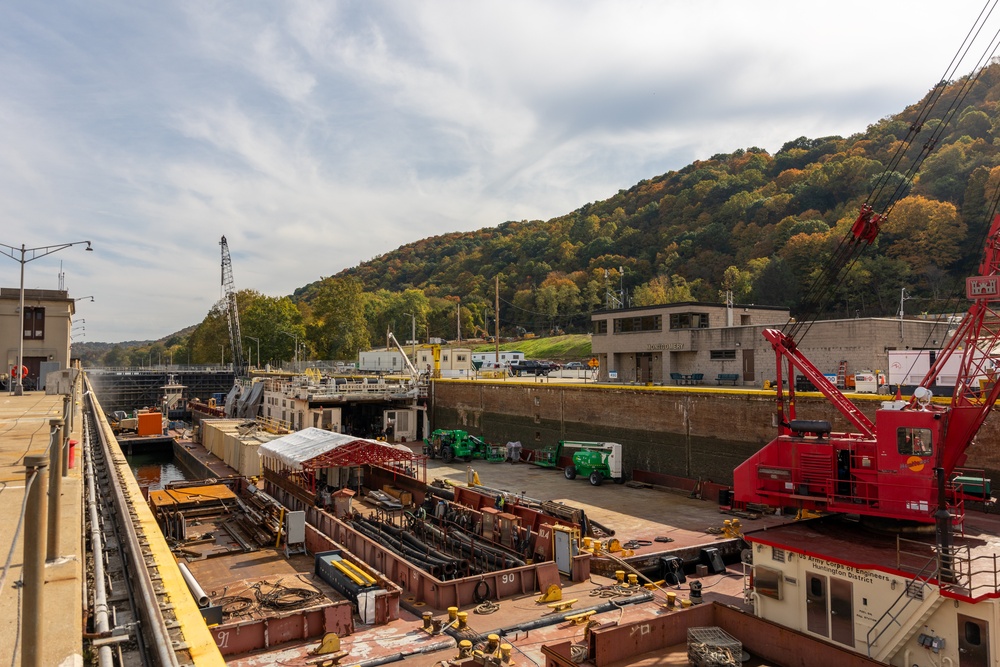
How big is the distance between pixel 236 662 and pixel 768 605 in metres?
11.2

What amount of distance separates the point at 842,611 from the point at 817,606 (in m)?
0.57

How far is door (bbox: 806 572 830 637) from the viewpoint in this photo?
13.2m

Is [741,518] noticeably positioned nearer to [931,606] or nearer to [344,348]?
[931,606]

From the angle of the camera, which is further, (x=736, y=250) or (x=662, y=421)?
(x=736, y=250)

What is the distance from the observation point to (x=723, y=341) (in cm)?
3984

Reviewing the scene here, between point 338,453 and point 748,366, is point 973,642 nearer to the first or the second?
point 338,453

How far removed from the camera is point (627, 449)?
33.9 m

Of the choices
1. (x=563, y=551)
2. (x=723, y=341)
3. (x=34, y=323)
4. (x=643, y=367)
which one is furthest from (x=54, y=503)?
A: (x=34, y=323)

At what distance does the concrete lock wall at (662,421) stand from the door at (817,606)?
1172cm

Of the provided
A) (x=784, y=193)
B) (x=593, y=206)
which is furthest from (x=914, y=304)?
(x=593, y=206)

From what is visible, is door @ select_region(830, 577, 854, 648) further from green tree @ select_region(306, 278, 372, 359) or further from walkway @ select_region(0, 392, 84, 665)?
green tree @ select_region(306, 278, 372, 359)

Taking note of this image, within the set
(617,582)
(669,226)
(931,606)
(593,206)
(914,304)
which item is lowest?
(617,582)

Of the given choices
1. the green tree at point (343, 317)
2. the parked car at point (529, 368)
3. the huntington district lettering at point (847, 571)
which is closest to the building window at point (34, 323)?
the green tree at point (343, 317)

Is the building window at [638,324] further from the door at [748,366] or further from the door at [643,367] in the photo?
the door at [748,366]
